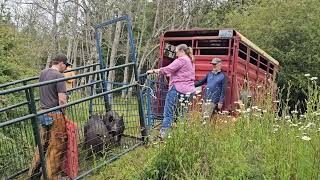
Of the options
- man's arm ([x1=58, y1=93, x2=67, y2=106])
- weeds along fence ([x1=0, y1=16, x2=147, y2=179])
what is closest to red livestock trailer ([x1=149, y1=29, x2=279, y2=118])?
weeds along fence ([x1=0, y1=16, x2=147, y2=179])

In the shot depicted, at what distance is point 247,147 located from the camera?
3.97 m

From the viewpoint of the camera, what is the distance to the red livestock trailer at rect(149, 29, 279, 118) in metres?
9.33

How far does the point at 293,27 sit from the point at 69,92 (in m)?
13.6

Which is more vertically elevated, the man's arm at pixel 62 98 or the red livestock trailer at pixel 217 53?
the red livestock trailer at pixel 217 53

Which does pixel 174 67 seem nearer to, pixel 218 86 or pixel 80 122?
pixel 218 86

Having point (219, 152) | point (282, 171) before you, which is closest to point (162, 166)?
point (219, 152)

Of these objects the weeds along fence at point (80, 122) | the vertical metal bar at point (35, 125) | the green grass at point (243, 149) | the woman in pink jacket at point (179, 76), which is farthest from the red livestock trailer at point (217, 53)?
Result: the vertical metal bar at point (35, 125)

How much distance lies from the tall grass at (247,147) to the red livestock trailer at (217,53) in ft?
15.1

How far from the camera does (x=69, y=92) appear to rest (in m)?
6.57

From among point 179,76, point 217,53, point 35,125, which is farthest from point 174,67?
point 217,53

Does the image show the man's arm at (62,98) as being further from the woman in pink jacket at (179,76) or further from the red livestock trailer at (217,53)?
the red livestock trailer at (217,53)

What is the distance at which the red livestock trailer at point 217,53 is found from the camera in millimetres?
9328

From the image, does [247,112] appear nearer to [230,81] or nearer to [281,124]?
[281,124]

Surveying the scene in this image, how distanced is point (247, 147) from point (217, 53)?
6445 millimetres
